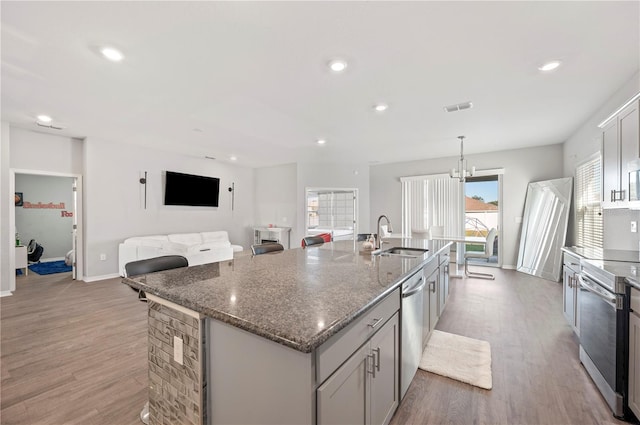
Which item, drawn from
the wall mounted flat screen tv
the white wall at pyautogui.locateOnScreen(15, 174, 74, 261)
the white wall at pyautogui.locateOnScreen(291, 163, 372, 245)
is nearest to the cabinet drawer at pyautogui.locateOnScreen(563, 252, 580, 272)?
the white wall at pyautogui.locateOnScreen(291, 163, 372, 245)

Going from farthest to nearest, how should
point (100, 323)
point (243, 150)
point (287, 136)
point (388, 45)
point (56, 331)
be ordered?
point (243, 150), point (287, 136), point (100, 323), point (56, 331), point (388, 45)

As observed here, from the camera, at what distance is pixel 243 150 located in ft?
19.6

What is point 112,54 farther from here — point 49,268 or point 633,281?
point 49,268

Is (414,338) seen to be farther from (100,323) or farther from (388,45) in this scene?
(100,323)

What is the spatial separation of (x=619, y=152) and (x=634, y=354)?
1.73m

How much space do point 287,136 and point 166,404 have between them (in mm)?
4161

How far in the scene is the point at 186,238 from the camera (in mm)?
6082

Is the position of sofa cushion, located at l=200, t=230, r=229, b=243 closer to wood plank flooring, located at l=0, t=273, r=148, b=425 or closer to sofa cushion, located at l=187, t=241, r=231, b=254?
sofa cushion, located at l=187, t=241, r=231, b=254

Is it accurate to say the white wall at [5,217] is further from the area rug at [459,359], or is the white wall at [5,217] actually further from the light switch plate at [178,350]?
the area rug at [459,359]

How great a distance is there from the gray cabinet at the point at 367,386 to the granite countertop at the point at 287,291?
0.22 metres

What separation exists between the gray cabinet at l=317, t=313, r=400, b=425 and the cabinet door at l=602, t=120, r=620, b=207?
251 cm

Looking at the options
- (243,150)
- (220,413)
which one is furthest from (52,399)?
(243,150)

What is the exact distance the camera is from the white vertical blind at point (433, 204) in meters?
6.60

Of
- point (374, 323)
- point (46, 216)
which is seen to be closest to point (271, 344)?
point (374, 323)
